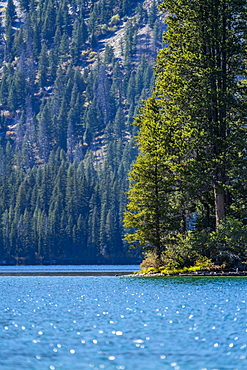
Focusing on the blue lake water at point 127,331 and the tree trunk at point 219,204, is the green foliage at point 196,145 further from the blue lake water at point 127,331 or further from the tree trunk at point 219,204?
the blue lake water at point 127,331

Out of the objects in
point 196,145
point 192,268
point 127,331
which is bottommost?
point 127,331

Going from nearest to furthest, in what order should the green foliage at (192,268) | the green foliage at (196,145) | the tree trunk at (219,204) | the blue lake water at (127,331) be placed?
the blue lake water at (127,331) < the green foliage at (192,268) < the green foliage at (196,145) < the tree trunk at (219,204)

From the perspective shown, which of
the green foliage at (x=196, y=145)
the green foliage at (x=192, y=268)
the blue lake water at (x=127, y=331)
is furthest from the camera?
the green foliage at (x=196, y=145)

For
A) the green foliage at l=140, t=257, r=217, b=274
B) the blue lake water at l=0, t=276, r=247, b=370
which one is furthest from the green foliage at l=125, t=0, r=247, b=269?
the blue lake water at l=0, t=276, r=247, b=370

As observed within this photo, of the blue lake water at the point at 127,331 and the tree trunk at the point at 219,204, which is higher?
the tree trunk at the point at 219,204

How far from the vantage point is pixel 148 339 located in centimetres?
1794

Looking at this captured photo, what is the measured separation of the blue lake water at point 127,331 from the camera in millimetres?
15258

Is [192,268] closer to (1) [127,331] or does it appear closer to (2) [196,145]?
(2) [196,145]

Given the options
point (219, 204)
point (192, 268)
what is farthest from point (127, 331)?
point (219, 204)

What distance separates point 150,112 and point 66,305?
24.7 m

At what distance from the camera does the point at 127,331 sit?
1931 cm

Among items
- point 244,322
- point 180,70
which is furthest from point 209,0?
point 244,322

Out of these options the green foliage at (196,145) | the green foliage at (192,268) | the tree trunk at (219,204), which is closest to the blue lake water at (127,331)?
the green foliage at (192,268)

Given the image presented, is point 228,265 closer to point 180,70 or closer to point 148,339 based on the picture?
point 180,70
